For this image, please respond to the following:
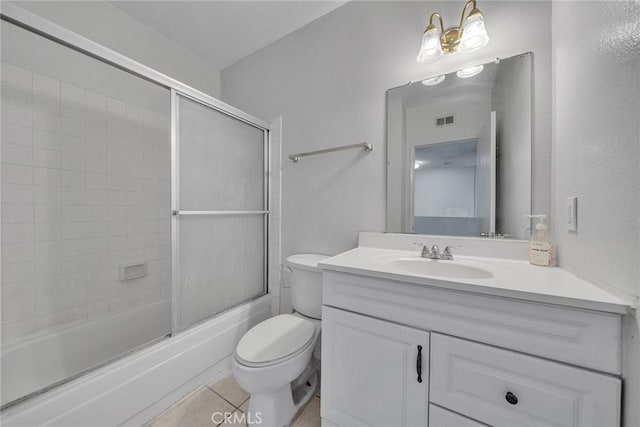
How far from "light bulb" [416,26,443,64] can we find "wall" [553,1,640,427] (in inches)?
16.7

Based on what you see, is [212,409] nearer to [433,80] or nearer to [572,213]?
[572,213]

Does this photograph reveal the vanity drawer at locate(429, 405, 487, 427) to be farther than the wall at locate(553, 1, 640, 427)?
Yes

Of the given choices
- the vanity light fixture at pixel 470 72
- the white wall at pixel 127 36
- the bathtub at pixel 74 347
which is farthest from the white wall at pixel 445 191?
the white wall at pixel 127 36

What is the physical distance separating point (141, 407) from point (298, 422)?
71 cm

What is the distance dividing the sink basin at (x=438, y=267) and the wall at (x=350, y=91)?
30cm

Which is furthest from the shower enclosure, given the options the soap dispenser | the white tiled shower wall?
the soap dispenser

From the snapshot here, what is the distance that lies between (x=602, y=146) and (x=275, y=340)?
134 centimetres

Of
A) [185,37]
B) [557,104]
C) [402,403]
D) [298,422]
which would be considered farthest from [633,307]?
[185,37]

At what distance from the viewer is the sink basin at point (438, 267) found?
978mm

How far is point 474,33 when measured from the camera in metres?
1.02

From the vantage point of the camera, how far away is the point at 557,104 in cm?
93

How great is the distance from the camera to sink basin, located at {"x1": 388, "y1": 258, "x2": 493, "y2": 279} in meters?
0.98

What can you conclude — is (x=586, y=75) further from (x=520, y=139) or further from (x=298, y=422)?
(x=298, y=422)

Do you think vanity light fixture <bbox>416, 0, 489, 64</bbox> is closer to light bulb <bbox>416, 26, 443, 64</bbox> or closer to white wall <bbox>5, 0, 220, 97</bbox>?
light bulb <bbox>416, 26, 443, 64</bbox>
